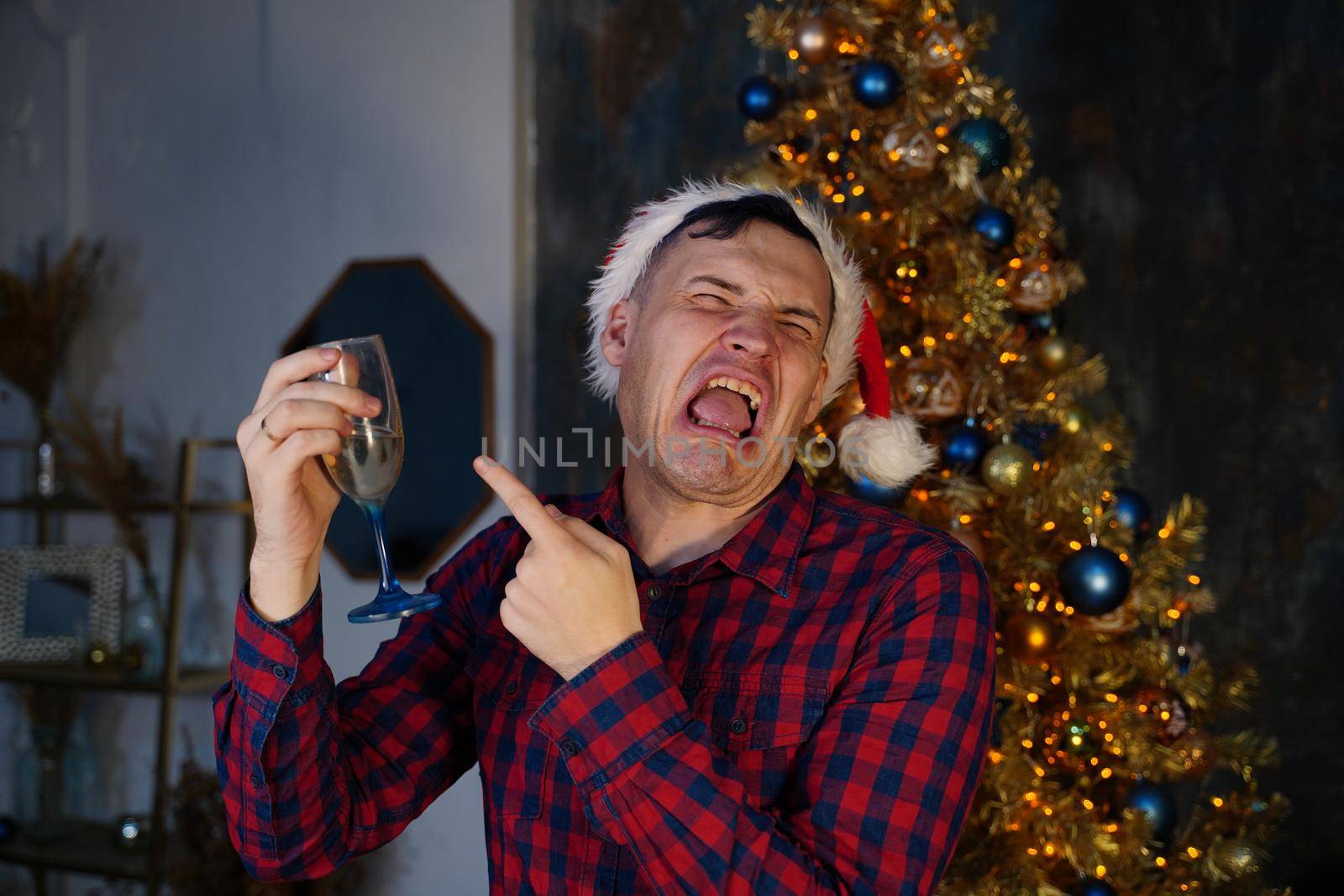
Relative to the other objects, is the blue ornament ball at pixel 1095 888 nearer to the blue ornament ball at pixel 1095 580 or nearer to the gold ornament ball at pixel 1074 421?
the blue ornament ball at pixel 1095 580

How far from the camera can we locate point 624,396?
167 cm

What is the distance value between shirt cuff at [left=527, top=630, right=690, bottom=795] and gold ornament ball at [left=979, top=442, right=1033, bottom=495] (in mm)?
1194

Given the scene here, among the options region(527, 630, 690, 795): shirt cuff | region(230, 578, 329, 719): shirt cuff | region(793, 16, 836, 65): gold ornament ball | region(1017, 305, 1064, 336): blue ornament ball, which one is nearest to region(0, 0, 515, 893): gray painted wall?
region(793, 16, 836, 65): gold ornament ball

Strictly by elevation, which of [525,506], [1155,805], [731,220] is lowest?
[1155,805]

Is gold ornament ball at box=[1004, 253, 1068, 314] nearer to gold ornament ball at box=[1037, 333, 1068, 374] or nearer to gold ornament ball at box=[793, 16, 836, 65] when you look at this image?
gold ornament ball at box=[1037, 333, 1068, 374]

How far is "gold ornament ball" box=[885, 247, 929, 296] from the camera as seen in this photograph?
229cm

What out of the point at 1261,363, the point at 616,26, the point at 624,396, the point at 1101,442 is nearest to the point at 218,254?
the point at 616,26

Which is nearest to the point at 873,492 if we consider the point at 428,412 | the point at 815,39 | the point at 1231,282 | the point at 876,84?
the point at 876,84

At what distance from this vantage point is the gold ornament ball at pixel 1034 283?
230 centimetres

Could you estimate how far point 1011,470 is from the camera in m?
2.13

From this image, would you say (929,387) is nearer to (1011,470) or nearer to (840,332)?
(1011,470)

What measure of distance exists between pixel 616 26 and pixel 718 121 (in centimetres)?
45

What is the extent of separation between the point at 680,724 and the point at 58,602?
3114 millimetres

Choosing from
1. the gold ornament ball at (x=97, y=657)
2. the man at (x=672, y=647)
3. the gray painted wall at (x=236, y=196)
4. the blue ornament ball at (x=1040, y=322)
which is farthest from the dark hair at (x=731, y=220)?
the gold ornament ball at (x=97, y=657)
